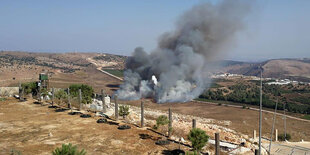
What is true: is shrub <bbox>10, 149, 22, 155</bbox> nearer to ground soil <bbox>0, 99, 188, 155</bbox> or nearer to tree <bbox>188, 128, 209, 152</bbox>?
ground soil <bbox>0, 99, 188, 155</bbox>

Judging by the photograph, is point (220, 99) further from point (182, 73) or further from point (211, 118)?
point (211, 118)

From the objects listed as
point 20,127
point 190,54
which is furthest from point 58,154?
point 190,54

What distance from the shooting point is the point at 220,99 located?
69.9 m

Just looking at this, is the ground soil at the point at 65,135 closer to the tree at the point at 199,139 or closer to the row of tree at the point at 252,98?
the tree at the point at 199,139

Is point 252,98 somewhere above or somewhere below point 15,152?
below

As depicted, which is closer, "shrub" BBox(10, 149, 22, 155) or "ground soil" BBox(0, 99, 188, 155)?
"shrub" BBox(10, 149, 22, 155)

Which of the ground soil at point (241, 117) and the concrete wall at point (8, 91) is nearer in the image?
the ground soil at point (241, 117)

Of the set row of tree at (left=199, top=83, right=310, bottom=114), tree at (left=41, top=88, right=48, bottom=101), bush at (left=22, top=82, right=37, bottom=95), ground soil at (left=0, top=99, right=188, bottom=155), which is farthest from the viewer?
row of tree at (left=199, top=83, right=310, bottom=114)

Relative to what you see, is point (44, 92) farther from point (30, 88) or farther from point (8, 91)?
point (8, 91)

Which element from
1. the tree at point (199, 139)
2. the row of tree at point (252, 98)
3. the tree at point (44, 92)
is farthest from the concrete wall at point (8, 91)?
the row of tree at point (252, 98)

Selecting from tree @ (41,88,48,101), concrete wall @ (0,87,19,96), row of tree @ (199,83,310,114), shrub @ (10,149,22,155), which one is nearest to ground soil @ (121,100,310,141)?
row of tree @ (199,83,310,114)

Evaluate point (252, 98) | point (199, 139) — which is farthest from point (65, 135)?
point (252, 98)

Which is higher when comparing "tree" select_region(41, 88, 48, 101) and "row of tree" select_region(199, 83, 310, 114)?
"tree" select_region(41, 88, 48, 101)

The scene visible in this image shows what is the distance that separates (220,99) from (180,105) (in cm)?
1898
